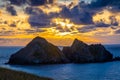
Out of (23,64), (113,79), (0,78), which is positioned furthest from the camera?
(23,64)

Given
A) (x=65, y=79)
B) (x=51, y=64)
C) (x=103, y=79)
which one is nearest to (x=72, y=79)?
(x=65, y=79)

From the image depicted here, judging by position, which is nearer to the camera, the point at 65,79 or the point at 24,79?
the point at 24,79

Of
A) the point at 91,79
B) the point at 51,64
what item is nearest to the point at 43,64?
the point at 51,64

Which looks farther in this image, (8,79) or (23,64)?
(23,64)

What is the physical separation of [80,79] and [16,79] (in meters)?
87.8

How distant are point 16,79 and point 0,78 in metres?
1.38

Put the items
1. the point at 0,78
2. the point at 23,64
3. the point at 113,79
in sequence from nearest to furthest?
the point at 0,78 < the point at 113,79 < the point at 23,64

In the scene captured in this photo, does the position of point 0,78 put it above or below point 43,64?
above

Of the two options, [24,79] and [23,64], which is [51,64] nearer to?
[23,64]

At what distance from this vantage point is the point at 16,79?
30.3 meters

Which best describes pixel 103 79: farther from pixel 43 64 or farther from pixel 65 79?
pixel 43 64

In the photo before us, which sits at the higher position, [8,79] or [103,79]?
[8,79]

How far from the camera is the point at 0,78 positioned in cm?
2958

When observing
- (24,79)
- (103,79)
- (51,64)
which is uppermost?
(24,79)
